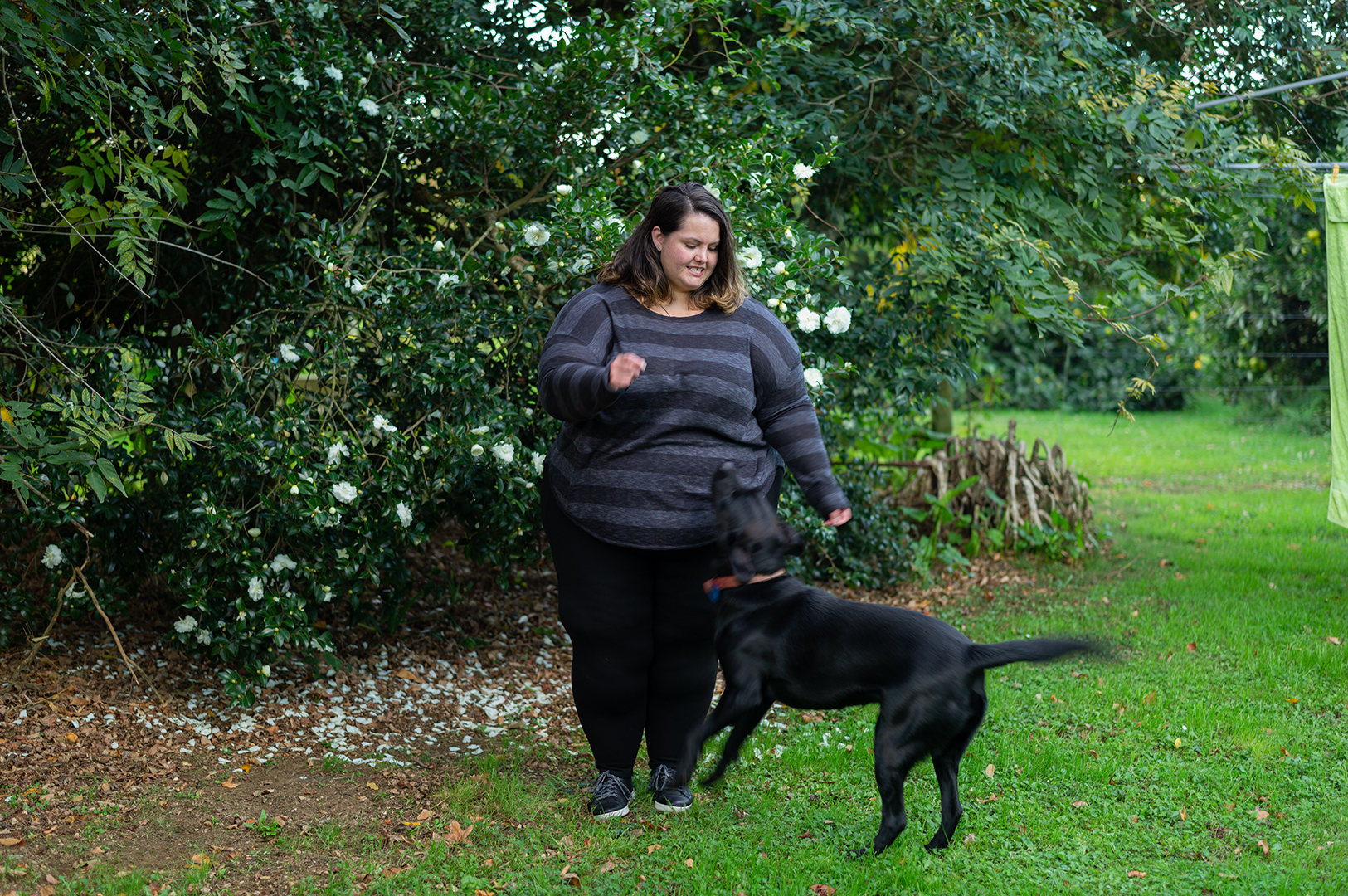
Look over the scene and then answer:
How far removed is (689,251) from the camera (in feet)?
9.85

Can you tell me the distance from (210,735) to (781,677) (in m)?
2.27

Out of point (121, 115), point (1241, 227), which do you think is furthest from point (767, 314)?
point (1241, 227)

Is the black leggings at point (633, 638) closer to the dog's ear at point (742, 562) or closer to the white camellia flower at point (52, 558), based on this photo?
the dog's ear at point (742, 562)

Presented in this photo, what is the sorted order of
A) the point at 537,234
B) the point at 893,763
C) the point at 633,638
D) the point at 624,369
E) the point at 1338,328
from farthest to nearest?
the point at 1338,328, the point at 537,234, the point at 633,638, the point at 893,763, the point at 624,369

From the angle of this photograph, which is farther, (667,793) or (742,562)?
(667,793)

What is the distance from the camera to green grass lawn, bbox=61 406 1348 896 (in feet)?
9.67

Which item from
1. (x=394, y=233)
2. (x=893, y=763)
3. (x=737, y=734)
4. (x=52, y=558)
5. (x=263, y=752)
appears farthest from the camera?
(x=394, y=233)

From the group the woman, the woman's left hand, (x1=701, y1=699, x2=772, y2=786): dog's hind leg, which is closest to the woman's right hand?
the woman

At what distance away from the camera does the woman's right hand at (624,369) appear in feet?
8.65

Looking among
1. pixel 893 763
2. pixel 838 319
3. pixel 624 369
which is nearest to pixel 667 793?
→ pixel 893 763

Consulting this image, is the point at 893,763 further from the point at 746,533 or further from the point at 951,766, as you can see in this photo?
the point at 746,533

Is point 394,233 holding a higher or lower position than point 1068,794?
higher

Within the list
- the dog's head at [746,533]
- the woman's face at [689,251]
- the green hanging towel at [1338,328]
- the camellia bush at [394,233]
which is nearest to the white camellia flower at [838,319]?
the camellia bush at [394,233]

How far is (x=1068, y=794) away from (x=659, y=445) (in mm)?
1824
